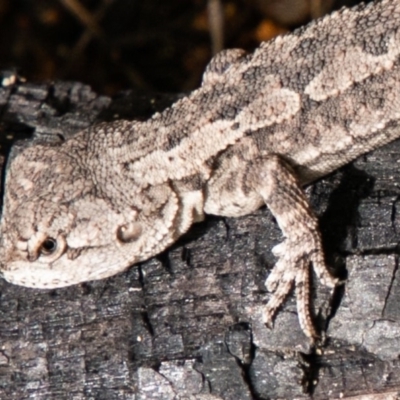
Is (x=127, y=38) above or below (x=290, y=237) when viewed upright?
above

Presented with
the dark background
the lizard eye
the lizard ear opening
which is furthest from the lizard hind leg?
the dark background

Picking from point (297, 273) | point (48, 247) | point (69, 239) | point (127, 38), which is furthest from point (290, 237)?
point (127, 38)

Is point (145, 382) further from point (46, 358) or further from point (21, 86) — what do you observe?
point (21, 86)

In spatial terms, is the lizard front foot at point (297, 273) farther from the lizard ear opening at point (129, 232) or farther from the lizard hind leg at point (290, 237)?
the lizard ear opening at point (129, 232)

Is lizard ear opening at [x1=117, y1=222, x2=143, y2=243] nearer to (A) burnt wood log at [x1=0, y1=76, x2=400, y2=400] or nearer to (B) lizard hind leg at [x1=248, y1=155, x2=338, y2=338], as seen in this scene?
(A) burnt wood log at [x1=0, y1=76, x2=400, y2=400]

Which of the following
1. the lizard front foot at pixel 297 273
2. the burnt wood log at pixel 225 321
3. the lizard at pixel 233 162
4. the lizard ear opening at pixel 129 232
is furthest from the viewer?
the lizard ear opening at pixel 129 232

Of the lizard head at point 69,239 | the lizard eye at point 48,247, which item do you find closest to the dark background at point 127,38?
the lizard head at point 69,239

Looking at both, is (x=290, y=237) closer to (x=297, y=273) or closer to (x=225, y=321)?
(x=297, y=273)

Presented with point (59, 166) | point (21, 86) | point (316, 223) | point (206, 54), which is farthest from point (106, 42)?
point (316, 223)
